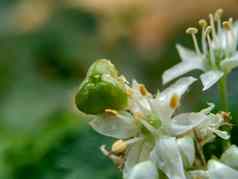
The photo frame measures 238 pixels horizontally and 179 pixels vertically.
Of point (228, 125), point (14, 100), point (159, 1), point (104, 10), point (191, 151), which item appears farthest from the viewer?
point (159, 1)

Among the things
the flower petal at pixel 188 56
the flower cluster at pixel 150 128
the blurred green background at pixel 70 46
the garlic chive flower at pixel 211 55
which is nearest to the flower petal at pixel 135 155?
the flower cluster at pixel 150 128

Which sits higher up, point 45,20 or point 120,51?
point 45,20

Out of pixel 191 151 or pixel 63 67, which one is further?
pixel 63 67

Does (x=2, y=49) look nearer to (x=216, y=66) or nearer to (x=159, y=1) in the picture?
(x=159, y=1)

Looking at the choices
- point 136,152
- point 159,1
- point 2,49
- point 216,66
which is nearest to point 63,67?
point 2,49

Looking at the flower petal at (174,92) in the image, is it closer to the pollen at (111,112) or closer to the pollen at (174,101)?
the pollen at (174,101)

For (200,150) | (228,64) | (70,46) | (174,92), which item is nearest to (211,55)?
(228,64)
